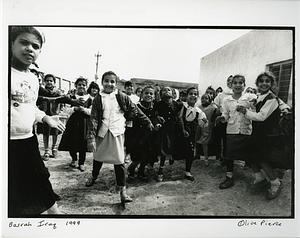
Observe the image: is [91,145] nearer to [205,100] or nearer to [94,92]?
[94,92]

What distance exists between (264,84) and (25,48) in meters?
1.27

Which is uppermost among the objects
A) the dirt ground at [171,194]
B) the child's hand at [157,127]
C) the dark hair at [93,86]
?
the dark hair at [93,86]

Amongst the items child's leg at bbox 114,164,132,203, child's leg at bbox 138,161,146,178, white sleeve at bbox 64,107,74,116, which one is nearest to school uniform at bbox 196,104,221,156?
child's leg at bbox 138,161,146,178

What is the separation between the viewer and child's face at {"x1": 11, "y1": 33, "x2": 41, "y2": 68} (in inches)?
63.4

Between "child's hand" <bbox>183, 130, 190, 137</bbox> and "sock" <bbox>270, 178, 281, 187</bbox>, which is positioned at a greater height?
"child's hand" <bbox>183, 130, 190, 137</bbox>

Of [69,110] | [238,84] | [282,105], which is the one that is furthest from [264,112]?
[69,110]

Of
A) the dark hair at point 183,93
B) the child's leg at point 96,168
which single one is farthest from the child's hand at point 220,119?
the child's leg at point 96,168

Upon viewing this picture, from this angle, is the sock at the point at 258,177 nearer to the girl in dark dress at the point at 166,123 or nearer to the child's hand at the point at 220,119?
the child's hand at the point at 220,119

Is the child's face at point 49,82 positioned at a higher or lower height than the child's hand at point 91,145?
higher

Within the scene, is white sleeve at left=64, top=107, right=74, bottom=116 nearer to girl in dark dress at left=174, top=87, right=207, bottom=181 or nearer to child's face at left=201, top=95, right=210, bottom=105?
girl in dark dress at left=174, top=87, right=207, bottom=181

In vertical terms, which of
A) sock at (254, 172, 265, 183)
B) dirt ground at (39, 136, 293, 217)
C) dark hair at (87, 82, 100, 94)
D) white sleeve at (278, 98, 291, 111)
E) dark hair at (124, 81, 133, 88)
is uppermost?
dark hair at (124, 81, 133, 88)

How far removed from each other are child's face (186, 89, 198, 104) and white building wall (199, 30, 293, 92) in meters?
0.10

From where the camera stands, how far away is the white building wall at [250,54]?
164 cm

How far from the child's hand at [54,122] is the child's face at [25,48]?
31 centimetres
